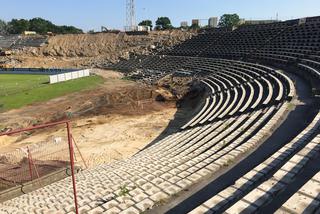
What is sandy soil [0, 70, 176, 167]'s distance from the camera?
22.5 m

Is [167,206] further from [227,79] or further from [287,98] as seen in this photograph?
[227,79]

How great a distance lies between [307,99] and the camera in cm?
1811

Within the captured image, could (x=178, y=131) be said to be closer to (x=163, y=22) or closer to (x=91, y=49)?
(x=91, y=49)

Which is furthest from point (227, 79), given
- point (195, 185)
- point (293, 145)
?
point (195, 185)

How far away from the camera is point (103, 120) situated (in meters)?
29.4

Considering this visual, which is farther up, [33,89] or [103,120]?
[33,89]

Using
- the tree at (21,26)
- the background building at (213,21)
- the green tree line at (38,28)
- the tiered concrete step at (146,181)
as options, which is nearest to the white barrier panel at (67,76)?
the tiered concrete step at (146,181)

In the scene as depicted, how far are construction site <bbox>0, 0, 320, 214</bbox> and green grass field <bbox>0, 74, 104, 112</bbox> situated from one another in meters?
0.21

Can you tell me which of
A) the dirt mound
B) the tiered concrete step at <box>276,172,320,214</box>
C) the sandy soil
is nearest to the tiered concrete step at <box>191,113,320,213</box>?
the tiered concrete step at <box>276,172,320,214</box>

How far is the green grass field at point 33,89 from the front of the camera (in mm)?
37750

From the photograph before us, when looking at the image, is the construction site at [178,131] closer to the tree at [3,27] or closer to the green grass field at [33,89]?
the green grass field at [33,89]

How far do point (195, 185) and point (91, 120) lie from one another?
21.8m

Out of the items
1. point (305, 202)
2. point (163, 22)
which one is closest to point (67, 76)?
point (305, 202)

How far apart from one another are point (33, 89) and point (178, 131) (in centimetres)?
3132
